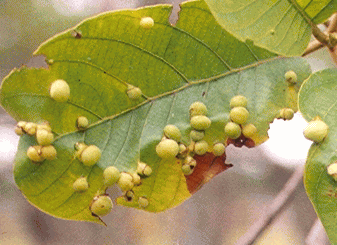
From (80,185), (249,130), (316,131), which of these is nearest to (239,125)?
(249,130)

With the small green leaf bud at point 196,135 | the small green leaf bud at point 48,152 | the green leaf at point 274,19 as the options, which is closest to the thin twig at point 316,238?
the small green leaf bud at point 196,135

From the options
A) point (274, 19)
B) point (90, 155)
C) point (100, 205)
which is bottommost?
point (100, 205)

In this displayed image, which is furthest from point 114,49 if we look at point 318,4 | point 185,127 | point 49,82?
point 318,4

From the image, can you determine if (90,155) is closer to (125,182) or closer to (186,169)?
(125,182)

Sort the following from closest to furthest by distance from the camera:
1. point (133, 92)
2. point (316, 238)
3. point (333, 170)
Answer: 1. point (333, 170)
2. point (133, 92)
3. point (316, 238)

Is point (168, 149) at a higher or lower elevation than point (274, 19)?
lower

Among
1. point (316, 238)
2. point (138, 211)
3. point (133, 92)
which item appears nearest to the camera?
point (133, 92)

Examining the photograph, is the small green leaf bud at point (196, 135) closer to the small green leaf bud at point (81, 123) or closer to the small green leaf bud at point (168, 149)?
the small green leaf bud at point (168, 149)

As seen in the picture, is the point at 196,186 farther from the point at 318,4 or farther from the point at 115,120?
the point at 318,4
